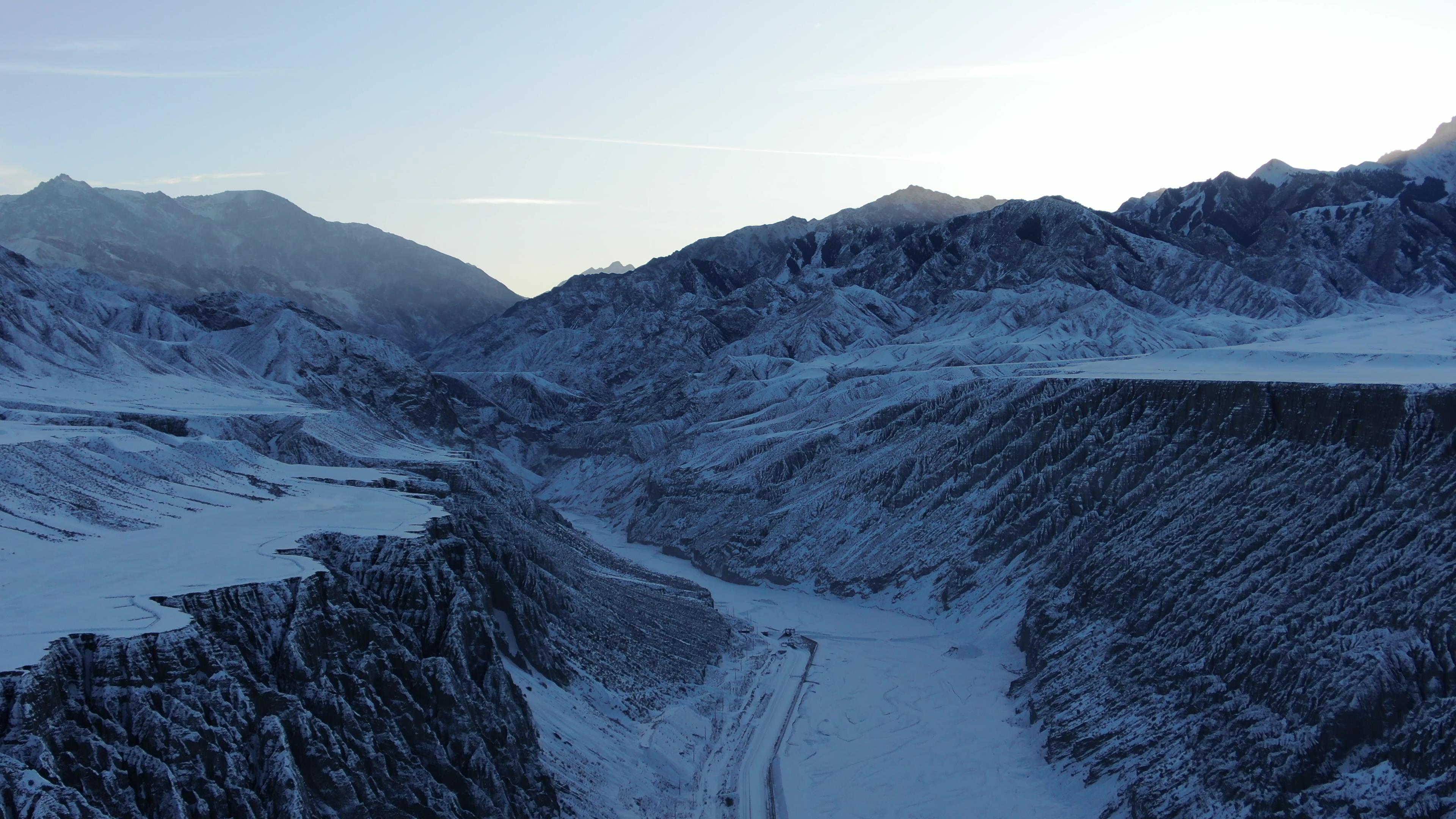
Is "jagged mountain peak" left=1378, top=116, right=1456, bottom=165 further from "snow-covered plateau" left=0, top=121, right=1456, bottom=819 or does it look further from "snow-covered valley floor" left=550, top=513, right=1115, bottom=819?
"snow-covered valley floor" left=550, top=513, right=1115, bottom=819

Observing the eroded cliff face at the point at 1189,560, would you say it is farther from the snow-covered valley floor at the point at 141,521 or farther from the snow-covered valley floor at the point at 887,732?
the snow-covered valley floor at the point at 141,521

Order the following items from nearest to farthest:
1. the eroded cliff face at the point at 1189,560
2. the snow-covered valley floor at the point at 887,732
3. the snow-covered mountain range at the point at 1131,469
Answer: the eroded cliff face at the point at 1189,560
the snow-covered mountain range at the point at 1131,469
the snow-covered valley floor at the point at 887,732

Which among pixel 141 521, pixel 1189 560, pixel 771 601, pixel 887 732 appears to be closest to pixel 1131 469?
pixel 1189 560

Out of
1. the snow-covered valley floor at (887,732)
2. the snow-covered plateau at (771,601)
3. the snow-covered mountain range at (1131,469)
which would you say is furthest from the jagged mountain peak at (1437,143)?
the snow-covered valley floor at (887,732)

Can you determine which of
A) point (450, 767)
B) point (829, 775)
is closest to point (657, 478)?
point (829, 775)

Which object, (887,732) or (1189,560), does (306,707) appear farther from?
(1189,560)

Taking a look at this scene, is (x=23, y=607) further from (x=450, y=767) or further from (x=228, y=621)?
(x=450, y=767)
